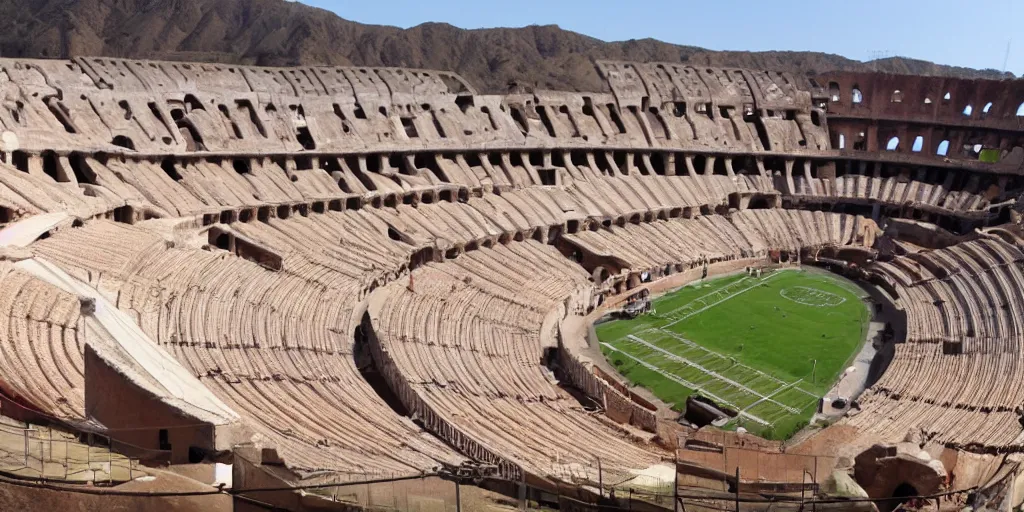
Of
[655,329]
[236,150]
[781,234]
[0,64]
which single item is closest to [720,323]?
[655,329]

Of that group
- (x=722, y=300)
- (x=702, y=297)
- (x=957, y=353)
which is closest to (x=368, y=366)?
(x=702, y=297)

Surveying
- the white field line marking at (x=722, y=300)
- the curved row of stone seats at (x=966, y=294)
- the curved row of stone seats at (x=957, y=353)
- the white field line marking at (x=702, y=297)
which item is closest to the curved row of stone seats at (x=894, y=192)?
the curved row of stone seats at (x=966, y=294)

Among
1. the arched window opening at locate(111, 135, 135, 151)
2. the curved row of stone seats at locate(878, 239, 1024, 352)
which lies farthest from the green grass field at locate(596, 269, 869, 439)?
the arched window opening at locate(111, 135, 135, 151)

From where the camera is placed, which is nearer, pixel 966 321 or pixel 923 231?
pixel 966 321

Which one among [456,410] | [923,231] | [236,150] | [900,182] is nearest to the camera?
[456,410]

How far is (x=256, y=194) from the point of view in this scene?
126 ft

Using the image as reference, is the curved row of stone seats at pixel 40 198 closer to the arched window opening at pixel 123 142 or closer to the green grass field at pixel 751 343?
the arched window opening at pixel 123 142

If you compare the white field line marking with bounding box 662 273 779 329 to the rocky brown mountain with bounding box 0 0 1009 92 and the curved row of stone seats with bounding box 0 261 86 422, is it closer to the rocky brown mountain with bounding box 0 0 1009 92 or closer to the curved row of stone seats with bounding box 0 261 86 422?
the curved row of stone seats with bounding box 0 261 86 422

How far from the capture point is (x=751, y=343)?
113 ft

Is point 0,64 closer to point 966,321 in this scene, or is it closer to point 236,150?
point 236,150

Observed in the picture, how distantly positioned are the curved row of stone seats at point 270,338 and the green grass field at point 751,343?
8565mm

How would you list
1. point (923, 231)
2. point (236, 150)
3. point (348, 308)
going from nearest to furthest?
1. point (348, 308)
2. point (236, 150)
3. point (923, 231)

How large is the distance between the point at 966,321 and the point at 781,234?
45.5ft

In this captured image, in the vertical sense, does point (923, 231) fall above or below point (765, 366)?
above
